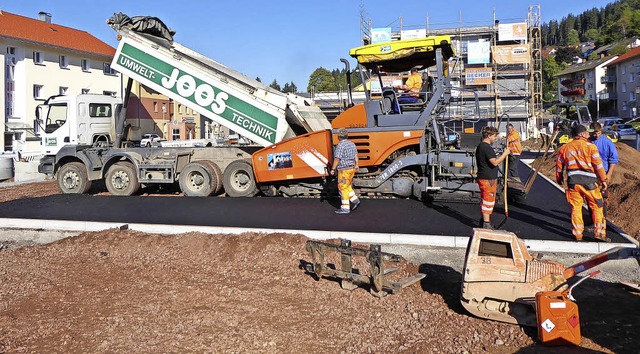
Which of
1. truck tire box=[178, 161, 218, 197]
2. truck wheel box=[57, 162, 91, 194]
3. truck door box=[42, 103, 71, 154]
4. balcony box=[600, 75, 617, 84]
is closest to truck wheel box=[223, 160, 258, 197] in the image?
truck tire box=[178, 161, 218, 197]

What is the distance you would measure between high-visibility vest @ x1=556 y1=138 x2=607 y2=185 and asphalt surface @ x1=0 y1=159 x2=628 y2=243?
832mm

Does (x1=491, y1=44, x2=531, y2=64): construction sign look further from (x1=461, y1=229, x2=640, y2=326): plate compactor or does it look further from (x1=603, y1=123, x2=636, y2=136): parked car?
(x1=461, y1=229, x2=640, y2=326): plate compactor

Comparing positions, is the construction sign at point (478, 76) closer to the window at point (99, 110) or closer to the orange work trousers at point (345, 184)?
the window at point (99, 110)

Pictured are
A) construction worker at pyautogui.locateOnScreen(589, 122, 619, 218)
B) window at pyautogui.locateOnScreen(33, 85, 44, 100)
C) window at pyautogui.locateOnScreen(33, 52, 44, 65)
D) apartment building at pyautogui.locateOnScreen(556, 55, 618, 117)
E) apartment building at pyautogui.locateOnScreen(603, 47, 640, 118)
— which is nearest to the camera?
construction worker at pyautogui.locateOnScreen(589, 122, 619, 218)

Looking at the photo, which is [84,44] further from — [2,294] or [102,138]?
[2,294]

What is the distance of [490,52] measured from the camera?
39.7 meters

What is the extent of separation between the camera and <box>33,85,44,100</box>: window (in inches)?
1536

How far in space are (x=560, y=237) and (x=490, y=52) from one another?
3473cm

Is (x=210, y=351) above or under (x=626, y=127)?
under

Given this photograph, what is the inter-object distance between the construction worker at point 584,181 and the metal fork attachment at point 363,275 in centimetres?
273

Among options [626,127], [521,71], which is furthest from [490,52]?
[626,127]

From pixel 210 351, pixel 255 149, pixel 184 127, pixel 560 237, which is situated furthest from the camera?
pixel 184 127

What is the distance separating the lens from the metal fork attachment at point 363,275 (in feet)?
18.2

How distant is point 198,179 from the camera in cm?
1283
